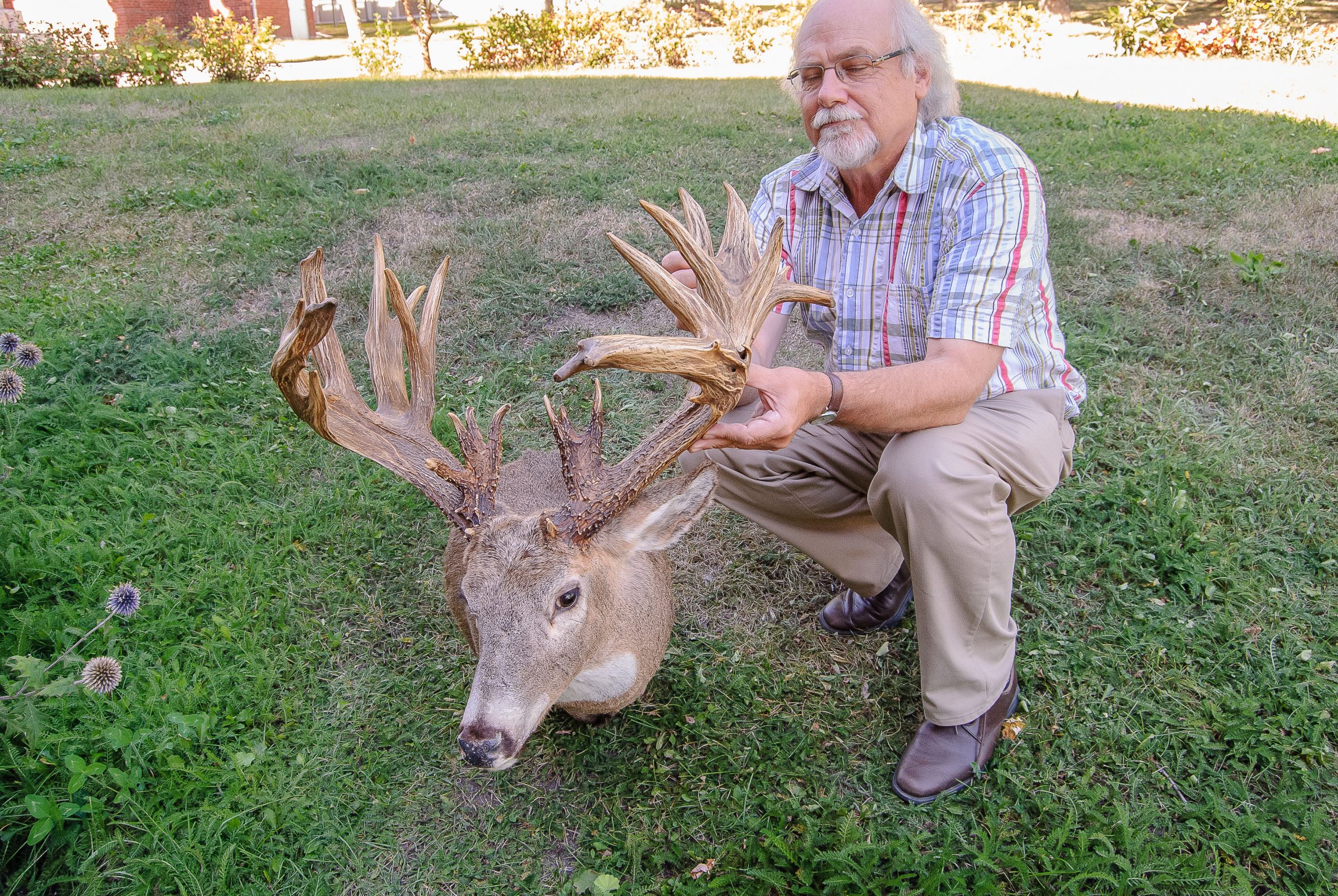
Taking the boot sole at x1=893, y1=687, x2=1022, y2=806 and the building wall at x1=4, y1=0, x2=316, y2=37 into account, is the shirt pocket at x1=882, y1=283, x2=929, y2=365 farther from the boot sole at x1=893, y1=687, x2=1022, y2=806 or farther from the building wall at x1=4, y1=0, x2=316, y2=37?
the building wall at x1=4, y1=0, x2=316, y2=37

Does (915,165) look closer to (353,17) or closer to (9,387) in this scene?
(9,387)

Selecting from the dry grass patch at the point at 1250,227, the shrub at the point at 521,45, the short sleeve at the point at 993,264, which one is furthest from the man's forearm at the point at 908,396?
the shrub at the point at 521,45

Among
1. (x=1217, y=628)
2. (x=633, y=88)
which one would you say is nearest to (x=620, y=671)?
(x=1217, y=628)

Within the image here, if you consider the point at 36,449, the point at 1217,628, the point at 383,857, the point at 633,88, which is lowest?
the point at 383,857

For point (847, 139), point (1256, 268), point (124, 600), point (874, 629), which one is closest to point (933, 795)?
point (874, 629)

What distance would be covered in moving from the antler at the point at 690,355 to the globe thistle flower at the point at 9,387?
2250mm

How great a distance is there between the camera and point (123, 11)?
2077 centimetres

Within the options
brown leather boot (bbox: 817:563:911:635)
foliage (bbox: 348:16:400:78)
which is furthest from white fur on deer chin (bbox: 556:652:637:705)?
foliage (bbox: 348:16:400:78)

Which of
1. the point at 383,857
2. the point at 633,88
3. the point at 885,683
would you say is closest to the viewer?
the point at 383,857

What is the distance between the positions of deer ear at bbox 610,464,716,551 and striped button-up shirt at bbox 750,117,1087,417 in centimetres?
80

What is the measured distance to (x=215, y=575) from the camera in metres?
3.47

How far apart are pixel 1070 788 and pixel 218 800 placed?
8.83 feet

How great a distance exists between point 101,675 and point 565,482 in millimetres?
1569

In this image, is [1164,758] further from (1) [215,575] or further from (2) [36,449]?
(2) [36,449]
